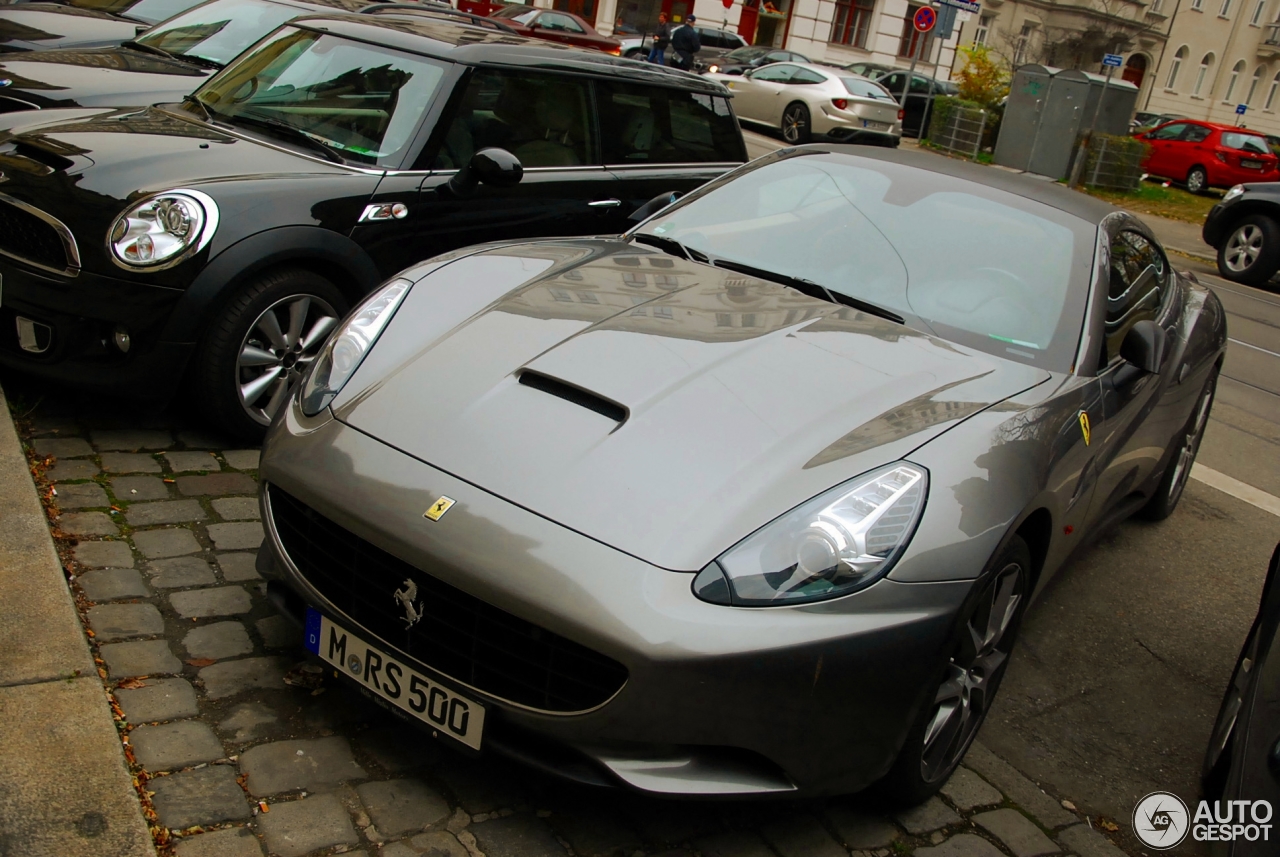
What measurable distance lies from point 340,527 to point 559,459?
53cm

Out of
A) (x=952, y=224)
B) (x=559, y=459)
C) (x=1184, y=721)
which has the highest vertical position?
(x=952, y=224)

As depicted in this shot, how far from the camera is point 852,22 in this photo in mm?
41625

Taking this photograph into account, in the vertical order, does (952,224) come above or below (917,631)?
above

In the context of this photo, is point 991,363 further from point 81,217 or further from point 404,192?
point 81,217

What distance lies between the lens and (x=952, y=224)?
12.4ft

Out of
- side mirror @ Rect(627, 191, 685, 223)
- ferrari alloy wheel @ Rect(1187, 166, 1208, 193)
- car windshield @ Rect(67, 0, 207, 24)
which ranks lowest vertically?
ferrari alloy wheel @ Rect(1187, 166, 1208, 193)

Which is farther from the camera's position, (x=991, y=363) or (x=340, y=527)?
(x=991, y=363)

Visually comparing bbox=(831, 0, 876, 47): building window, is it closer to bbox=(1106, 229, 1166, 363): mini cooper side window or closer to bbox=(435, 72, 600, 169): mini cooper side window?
bbox=(435, 72, 600, 169): mini cooper side window

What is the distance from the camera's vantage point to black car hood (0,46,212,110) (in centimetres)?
586

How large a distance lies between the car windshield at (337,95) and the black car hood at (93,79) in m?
1.14

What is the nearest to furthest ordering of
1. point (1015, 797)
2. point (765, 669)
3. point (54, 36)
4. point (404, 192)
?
point (765, 669)
point (1015, 797)
point (404, 192)
point (54, 36)

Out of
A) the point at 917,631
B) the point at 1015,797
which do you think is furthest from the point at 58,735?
the point at 1015,797

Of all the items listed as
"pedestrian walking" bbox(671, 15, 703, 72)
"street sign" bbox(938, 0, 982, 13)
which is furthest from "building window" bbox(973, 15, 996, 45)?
"pedestrian walking" bbox(671, 15, 703, 72)

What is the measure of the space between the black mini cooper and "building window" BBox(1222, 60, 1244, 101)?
5878 cm
